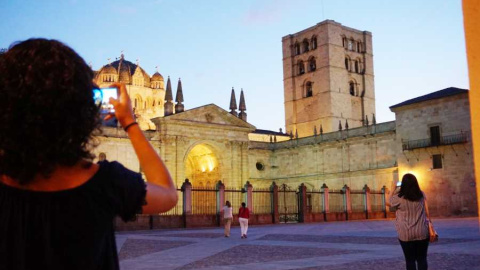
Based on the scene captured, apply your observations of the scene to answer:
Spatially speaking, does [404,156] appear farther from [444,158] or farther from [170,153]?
[170,153]

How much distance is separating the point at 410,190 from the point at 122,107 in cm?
509

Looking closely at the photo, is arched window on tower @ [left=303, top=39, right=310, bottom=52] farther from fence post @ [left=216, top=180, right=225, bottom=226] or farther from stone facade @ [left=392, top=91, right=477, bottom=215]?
fence post @ [left=216, top=180, right=225, bottom=226]

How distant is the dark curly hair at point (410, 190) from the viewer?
249 inches

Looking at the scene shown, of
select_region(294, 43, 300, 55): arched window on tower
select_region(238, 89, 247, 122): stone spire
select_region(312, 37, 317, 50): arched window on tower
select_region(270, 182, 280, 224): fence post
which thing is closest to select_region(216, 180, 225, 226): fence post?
select_region(270, 182, 280, 224): fence post

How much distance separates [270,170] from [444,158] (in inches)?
847

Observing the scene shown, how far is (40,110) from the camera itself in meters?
1.62

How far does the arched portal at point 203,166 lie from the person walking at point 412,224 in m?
43.7

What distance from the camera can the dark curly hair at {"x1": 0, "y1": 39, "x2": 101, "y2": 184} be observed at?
5.34 ft

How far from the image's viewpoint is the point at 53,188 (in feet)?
5.58

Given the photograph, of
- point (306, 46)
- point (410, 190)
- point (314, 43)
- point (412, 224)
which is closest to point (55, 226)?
point (412, 224)

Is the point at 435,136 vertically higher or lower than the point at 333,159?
higher

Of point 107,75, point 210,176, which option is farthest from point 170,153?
point 107,75

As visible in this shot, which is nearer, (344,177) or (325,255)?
(325,255)

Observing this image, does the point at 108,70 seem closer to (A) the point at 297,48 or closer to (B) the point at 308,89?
(A) the point at 297,48
